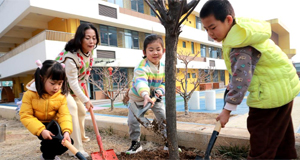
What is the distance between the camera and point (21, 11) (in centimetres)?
1050

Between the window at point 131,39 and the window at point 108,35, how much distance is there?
111 cm

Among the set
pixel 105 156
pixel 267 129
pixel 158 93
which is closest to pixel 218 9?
pixel 267 129

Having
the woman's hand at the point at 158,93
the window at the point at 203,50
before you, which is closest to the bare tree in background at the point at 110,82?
the woman's hand at the point at 158,93

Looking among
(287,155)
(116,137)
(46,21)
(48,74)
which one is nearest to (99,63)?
(46,21)

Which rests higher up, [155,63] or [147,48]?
[147,48]

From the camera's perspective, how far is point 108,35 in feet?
47.2

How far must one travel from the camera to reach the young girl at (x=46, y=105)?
1.97 m

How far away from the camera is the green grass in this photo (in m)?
2.04

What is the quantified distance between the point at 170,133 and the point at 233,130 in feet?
3.17

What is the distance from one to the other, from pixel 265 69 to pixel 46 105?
2026mm

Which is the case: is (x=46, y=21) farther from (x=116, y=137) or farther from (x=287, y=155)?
(x=287, y=155)

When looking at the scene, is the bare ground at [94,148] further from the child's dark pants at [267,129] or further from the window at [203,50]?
the window at [203,50]

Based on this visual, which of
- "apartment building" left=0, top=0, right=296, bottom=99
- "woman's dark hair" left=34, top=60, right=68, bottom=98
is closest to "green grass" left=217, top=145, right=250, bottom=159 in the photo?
"woman's dark hair" left=34, top=60, right=68, bottom=98

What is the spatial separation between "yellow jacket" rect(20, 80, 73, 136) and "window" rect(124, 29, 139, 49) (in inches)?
546
